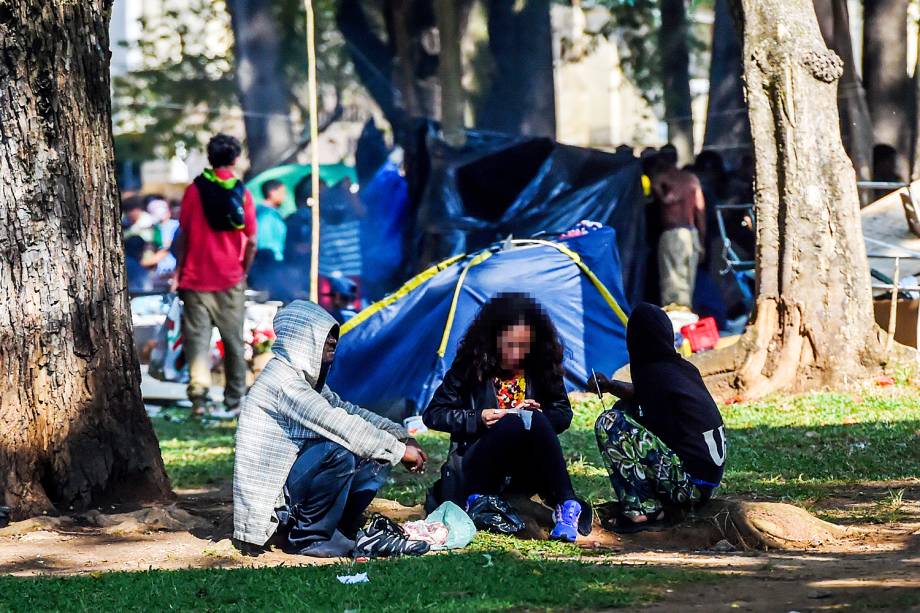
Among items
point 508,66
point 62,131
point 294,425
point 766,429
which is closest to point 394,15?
point 508,66

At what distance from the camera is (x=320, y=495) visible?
5562mm

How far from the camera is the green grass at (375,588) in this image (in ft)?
15.0

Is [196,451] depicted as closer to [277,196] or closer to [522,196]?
[522,196]

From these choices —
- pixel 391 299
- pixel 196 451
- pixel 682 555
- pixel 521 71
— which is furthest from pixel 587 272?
pixel 521 71

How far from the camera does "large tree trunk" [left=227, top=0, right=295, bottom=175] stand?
16797mm

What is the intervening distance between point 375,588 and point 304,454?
3.11ft

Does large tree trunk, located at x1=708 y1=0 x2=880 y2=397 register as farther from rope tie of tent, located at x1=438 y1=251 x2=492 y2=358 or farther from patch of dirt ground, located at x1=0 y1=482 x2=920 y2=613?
patch of dirt ground, located at x1=0 y1=482 x2=920 y2=613

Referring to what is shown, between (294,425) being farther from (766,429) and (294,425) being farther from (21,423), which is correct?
(766,429)

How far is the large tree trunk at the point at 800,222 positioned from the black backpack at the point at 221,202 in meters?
3.99

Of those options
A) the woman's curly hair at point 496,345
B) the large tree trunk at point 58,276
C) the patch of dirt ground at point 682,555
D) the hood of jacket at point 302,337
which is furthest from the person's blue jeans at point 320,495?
the large tree trunk at point 58,276

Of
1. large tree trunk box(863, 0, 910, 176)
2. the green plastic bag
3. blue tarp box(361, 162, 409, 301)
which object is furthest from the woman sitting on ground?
large tree trunk box(863, 0, 910, 176)

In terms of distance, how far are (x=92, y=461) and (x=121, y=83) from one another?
1485 cm

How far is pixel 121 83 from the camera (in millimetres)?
20406

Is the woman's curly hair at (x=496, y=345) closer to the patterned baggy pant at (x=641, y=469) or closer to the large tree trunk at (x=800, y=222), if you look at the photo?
the patterned baggy pant at (x=641, y=469)
